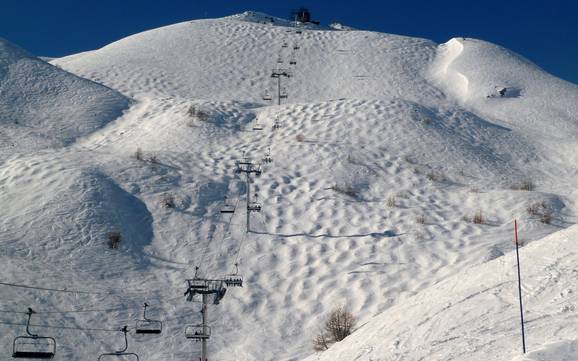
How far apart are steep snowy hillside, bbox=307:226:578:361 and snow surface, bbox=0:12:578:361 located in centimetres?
4

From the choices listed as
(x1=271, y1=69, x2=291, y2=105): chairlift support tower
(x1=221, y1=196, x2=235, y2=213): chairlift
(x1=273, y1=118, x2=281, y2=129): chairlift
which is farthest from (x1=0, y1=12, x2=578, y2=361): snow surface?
(x1=271, y1=69, x2=291, y2=105): chairlift support tower

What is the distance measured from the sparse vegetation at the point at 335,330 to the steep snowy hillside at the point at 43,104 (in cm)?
1254

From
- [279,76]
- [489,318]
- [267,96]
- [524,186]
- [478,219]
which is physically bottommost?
[489,318]

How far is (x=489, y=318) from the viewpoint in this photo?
7621mm

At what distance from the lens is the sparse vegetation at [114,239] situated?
1349cm

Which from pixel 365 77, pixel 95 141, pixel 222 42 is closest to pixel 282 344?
pixel 95 141

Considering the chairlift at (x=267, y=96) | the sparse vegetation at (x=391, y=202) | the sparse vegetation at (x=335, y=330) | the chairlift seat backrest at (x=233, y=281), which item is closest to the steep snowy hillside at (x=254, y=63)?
the chairlift at (x=267, y=96)

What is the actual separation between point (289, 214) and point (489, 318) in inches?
339

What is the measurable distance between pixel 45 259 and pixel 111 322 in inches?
103

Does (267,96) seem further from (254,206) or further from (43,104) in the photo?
(254,206)

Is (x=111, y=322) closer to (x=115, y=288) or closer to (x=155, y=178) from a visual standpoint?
(x=115, y=288)

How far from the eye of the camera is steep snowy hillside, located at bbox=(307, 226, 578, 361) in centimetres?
656

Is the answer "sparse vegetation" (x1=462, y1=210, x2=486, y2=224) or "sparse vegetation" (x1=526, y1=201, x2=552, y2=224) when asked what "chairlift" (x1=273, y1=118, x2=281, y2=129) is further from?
"sparse vegetation" (x1=526, y1=201, x2=552, y2=224)

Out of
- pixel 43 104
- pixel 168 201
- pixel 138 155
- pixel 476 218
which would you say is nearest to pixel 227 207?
pixel 168 201
